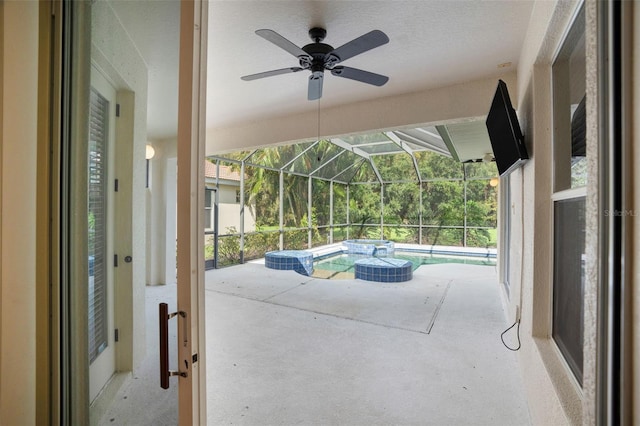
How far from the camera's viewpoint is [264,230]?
8.89 metres

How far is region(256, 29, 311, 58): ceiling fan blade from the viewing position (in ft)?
7.16

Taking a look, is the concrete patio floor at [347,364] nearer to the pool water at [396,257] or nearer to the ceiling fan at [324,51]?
the ceiling fan at [324,51]

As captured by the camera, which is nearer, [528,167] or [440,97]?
[528,167]

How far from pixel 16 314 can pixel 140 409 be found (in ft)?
1.95

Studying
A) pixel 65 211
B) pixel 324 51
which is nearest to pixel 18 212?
pixel 65 211

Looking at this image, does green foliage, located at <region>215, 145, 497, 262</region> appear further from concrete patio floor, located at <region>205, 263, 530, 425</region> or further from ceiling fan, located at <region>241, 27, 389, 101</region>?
ceiling fan, located at <region>241, 27, 389, 101</region>

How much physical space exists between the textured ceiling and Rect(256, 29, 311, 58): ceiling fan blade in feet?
0.78

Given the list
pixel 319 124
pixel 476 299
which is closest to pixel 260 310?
pixel 319 124

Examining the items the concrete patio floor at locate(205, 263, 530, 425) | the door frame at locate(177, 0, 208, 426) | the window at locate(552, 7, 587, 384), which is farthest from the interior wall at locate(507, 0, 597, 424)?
the door frame at locate(177, 0, 208, 426)

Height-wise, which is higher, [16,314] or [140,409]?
[16,314]

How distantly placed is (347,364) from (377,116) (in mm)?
3178

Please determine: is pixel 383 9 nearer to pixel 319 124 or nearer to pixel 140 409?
pixel 319 124

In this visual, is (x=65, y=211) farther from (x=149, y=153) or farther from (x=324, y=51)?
(x=324, y=51)

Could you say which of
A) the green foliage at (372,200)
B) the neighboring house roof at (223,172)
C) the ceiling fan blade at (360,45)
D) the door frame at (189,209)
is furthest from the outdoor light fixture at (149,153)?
the green foliage at (372,200)
